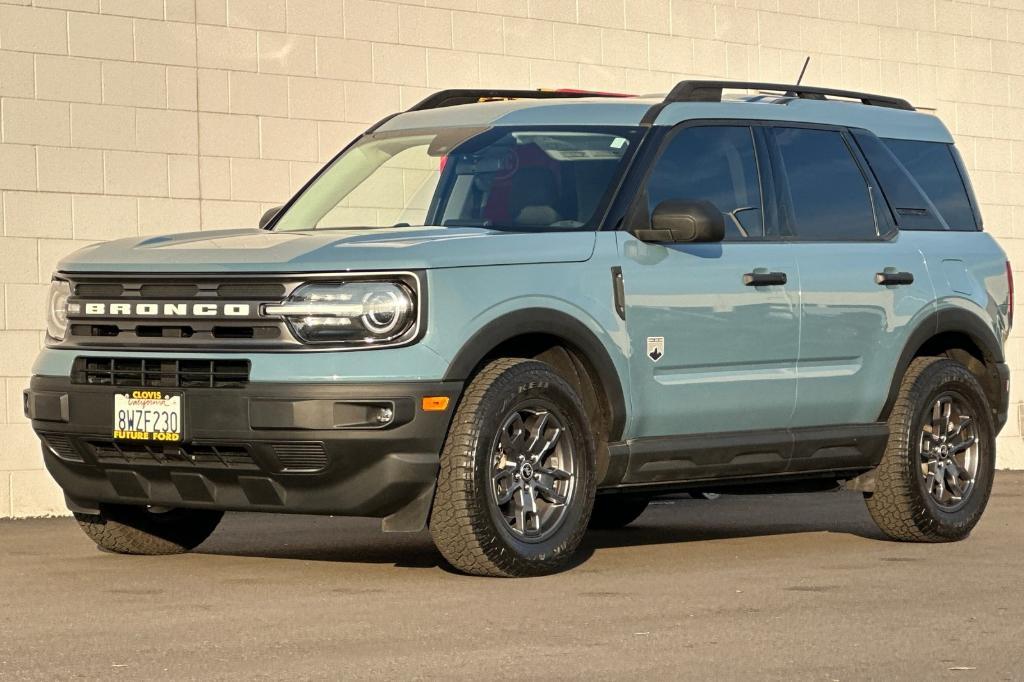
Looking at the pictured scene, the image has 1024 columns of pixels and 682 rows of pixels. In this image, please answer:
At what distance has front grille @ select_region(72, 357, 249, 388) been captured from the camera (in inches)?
292

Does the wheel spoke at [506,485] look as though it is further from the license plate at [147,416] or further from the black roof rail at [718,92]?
the black roof rail at [718,92]

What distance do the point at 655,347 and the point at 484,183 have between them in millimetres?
1037

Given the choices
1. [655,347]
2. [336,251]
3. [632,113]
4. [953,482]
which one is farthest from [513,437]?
[953,482]

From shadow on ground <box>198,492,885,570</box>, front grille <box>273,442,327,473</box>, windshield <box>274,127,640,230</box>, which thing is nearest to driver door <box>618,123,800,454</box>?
windshield <box>274,127,640,230</box>

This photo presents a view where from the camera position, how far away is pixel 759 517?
1109cm

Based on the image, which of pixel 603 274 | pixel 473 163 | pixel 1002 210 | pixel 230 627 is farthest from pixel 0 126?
pixel 1002 210

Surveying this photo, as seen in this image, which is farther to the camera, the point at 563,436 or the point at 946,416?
the point at 946,416

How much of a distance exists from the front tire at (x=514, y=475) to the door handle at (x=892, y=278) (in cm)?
196

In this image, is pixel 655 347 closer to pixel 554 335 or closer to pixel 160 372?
pixel 554 335

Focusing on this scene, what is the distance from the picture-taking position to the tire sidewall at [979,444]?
930 cm

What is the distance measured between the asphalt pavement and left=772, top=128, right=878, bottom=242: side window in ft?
4.75

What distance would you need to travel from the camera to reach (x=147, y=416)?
7.51 meters

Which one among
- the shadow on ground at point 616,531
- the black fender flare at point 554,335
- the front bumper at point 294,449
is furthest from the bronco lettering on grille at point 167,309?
the shadow on ground at point 616,531

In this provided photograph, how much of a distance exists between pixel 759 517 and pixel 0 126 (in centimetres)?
471
